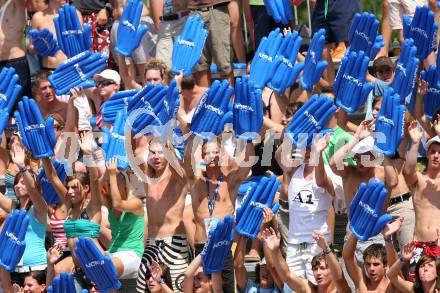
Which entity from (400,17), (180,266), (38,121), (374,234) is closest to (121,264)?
(180,266)

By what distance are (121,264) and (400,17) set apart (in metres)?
3.66

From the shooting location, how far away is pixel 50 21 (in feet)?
49.0

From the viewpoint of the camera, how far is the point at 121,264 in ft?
43.0

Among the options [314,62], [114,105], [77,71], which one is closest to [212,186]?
[114,105]

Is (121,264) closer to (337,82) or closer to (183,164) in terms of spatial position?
(183,164)

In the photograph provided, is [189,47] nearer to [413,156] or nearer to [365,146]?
[365,146]

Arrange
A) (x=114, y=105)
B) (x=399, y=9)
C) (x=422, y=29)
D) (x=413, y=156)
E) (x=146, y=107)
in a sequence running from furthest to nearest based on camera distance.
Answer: (x=399, y=9) < (x=114, y=105) < (x=422, y=29) < (x=146, y=107) < (x=413, y=156)

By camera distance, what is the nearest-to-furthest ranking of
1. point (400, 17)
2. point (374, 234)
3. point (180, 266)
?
point (374, 234)
point (180, 266)
point (400, 17)

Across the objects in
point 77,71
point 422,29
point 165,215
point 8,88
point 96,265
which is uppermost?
point 422,29

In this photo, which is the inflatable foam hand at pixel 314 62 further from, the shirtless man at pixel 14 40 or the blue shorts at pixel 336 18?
the shirtless man at pixel 14 40

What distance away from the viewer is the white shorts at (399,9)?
14.5 meters

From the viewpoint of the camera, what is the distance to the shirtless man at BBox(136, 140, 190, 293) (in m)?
12.9

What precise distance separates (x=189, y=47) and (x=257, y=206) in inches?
76.1

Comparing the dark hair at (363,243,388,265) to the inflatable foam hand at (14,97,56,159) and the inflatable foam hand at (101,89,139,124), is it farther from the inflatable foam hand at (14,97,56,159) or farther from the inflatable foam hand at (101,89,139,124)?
the inflatable foam hand at (14,97,56,159)
